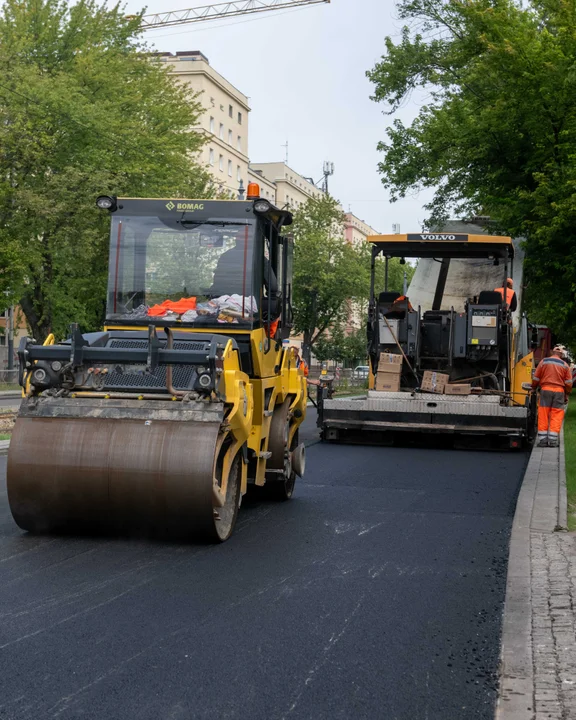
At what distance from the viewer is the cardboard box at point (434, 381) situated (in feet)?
51.4

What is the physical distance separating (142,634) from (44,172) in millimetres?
23488

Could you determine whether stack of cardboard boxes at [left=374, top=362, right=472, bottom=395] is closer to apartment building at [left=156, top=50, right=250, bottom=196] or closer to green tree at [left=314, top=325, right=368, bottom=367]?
green tree at [left=314, top=325, right=368, bottom=367]

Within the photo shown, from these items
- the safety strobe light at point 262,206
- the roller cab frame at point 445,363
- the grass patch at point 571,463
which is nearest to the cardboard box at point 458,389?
the roller cab frame at point 445,363

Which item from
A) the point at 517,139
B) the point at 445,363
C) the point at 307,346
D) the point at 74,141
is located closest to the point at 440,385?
the point at 445,363

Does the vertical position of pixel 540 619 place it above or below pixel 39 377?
below

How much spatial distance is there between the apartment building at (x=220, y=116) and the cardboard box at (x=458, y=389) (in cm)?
5603

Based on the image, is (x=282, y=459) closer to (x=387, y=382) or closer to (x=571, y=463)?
(x=571, y=463)

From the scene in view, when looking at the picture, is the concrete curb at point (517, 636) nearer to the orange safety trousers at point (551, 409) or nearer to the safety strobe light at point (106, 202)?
the safety strobe light at point (106, 202)

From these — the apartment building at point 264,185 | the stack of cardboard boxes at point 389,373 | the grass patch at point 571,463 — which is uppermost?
the apartment building at point 264,185

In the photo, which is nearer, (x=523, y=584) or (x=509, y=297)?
(x=523, y=584)

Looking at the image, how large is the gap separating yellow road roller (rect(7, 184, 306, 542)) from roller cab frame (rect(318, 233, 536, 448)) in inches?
266

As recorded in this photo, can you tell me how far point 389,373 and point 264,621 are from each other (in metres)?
11.1

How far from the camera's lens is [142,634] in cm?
483

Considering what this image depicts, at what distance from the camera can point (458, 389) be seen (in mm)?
15570
